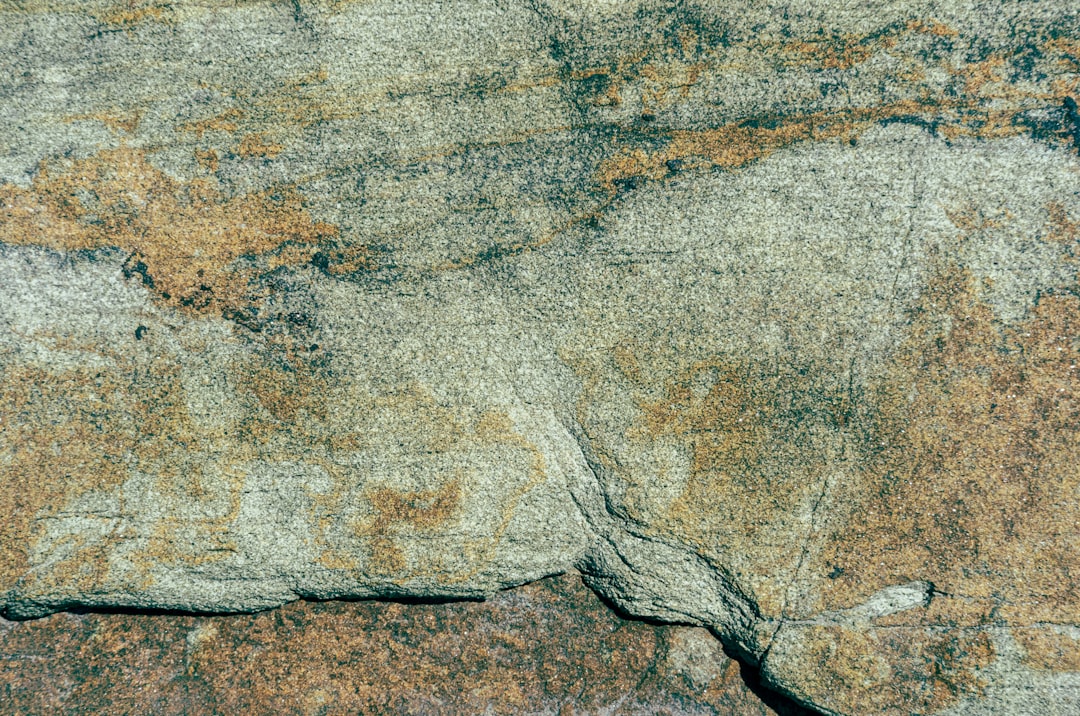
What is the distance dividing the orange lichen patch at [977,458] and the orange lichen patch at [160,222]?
0.95 meters

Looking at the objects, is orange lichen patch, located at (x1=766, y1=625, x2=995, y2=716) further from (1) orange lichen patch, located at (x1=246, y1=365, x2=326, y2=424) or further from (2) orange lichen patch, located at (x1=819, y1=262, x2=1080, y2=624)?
(1) orange lichen patch, located at (x1=246, y1=365, x2=326, y2=424)

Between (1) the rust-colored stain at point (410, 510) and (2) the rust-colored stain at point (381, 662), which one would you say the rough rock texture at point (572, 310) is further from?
(2) the rust-colored stain at point (381, 662)

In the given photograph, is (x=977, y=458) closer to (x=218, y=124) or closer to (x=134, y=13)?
(x=218, y=124)

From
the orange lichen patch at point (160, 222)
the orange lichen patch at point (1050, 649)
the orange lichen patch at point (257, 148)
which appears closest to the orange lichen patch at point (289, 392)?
the orange lichen patch at point (160, 222)

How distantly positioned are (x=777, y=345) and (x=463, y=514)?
1.88 ft

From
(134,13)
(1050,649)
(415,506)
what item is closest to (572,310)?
(415,506)

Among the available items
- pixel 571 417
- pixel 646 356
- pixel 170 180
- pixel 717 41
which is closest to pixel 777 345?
pixel 646 356

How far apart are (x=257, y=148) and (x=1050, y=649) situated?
1.47m

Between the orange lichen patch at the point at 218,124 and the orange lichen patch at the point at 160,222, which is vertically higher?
the orange lichen patch at the point at 218,124

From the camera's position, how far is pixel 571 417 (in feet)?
3.57

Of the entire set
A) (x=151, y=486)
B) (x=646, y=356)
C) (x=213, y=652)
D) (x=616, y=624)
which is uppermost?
(x=646, y=356)

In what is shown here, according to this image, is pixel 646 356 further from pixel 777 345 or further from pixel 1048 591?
pixel 1048 591

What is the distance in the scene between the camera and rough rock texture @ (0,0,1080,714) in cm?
103

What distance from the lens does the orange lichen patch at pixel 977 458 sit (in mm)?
1045
